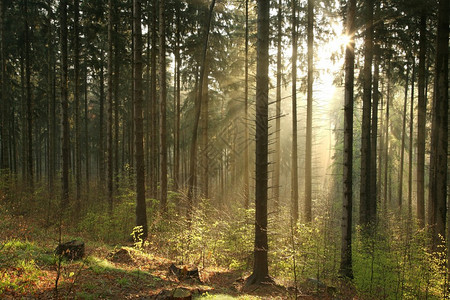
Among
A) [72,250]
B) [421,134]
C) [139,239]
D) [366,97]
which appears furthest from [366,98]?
[72,250]

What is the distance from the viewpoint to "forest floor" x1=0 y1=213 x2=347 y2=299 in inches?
191

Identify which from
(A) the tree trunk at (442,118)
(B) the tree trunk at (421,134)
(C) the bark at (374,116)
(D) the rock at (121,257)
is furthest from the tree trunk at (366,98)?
(D) the rock at (121,257)

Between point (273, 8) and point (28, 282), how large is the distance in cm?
1540

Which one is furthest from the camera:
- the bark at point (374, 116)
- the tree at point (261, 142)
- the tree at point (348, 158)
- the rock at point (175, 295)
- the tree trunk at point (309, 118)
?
the bark at point (374, 116)

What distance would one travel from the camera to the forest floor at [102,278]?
484 centimetres

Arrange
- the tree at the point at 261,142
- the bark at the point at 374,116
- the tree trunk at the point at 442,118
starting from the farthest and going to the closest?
the bark at the point at 374,116
the tree trunk at the point at 442,118
the tree at the point at 261,142

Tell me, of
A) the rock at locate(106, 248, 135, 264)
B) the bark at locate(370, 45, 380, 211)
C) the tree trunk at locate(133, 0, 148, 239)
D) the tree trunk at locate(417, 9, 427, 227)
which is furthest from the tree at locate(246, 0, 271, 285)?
the tree trunk at locate(417, 9, 427, 227)

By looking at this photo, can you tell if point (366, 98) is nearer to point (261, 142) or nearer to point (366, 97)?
point (366, 97)

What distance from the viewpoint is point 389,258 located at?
860 centimetres

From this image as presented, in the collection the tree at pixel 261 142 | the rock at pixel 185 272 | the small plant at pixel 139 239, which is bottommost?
the rock at pixel 185 272

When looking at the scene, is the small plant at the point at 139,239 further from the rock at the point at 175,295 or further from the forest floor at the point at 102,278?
the rock at the point at 175,295

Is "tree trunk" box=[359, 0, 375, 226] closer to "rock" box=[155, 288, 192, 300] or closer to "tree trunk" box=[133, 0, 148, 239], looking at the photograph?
"tree trunk" box=[133, 0, 148, 239]

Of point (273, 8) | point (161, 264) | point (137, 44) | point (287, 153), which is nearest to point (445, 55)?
point (273, 8)

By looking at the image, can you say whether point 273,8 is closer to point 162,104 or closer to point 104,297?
→ point 162,104
